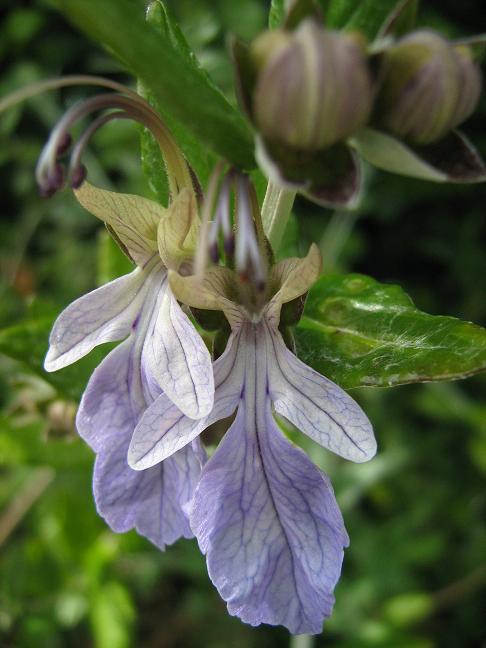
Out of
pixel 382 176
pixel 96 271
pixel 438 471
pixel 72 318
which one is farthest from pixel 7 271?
pixel 72 318

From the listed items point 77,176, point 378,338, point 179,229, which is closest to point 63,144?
point 77,176

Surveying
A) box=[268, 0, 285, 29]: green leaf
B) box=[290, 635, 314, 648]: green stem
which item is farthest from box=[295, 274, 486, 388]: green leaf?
box=[290, 635, 314, 648]: green stem

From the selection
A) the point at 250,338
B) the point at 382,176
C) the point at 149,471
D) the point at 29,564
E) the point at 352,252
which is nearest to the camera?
the point at 250,338

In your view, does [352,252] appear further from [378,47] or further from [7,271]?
[378,47]

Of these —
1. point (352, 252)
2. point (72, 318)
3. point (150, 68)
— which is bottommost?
point (352, 252)

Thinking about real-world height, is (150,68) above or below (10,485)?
above

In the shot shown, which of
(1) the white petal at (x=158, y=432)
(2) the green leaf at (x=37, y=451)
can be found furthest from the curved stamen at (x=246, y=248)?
(2) the green leaf at (x=37, y=451)
